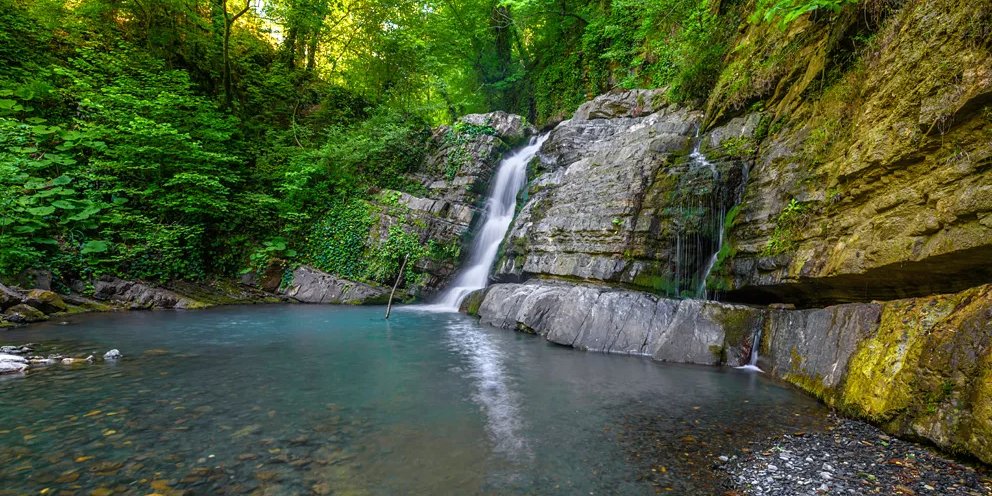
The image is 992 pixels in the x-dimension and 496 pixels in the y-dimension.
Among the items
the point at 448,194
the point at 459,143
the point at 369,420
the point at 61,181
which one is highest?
the point at 459,143

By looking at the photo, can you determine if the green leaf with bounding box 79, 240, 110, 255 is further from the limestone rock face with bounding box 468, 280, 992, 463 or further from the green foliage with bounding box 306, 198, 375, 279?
the limestone rock face with bounding box 468, 280, 992, 463

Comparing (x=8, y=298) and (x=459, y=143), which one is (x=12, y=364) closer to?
(x=8, y=298)

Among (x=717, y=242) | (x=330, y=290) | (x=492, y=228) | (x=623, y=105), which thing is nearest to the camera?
(x=717, y=242)

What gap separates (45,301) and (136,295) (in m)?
1.82

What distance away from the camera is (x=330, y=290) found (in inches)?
502

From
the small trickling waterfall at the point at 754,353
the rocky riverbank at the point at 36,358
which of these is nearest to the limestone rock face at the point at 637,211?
the small trickling waterfall at the point at 754,353

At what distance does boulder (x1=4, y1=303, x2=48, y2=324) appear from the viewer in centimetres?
744

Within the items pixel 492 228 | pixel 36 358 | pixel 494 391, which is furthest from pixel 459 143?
pixel 36 358

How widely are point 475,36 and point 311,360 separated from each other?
62.3 feet

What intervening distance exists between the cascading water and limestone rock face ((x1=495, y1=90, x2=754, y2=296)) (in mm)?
1140

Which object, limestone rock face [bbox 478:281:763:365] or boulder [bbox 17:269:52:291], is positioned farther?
boulder [bbox 17:269:52:291]

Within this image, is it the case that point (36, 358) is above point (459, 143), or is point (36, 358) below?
below

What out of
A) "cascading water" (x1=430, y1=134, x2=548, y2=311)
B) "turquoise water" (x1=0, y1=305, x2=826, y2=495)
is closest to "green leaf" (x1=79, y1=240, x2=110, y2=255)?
"turquoise water" (x1=0, y1=305, x2=826, y2=495)

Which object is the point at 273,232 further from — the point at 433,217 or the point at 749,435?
the point at 749,435
